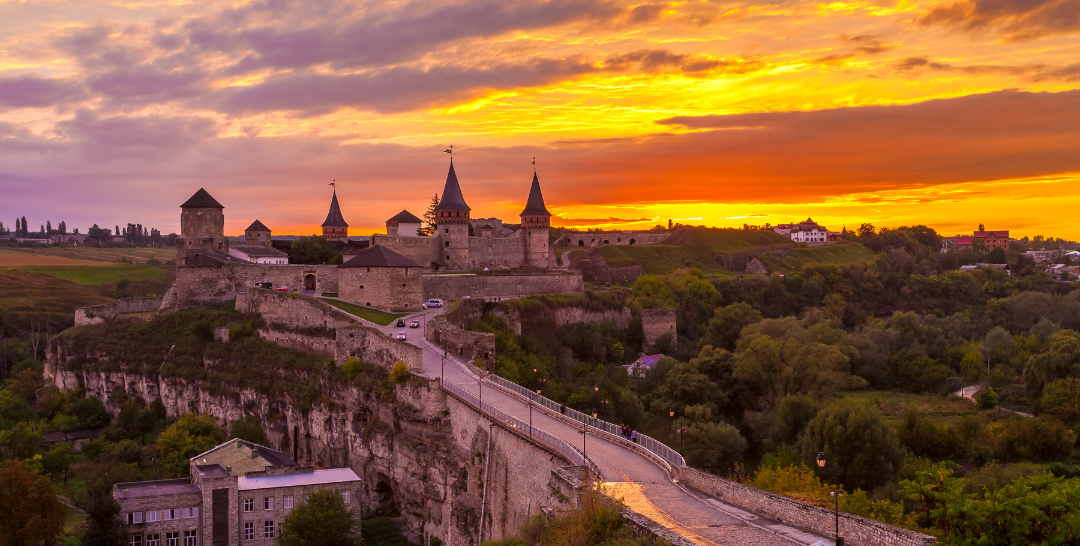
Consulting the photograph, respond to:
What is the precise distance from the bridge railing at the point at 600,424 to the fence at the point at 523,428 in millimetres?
1678

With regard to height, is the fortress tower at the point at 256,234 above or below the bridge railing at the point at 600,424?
above

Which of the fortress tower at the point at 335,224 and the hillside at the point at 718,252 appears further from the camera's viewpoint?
the hillside at the point at 718,252

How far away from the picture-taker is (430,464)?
120 feet

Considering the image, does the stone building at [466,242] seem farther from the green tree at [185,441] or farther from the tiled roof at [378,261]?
the green tree at [185,441]

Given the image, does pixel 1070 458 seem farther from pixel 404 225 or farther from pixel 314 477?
pixel 404 225

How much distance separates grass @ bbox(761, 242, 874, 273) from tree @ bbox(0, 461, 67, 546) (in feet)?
278

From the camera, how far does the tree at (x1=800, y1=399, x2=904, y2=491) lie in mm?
37281

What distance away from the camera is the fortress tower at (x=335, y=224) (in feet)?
269

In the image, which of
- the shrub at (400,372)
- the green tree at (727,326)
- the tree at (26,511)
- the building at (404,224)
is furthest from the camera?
the building at (404,224)

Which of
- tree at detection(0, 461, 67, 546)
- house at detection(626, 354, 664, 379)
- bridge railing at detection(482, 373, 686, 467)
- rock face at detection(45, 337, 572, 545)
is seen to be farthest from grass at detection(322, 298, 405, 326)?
tree at detection(0, 461, 67, 546)

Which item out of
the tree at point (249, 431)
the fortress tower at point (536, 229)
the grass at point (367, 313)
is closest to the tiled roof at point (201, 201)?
the grass at point (367, 313)

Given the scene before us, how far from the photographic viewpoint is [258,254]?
230 feet

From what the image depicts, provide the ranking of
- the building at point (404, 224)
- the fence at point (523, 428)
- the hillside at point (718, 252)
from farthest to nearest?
1. the hillside at point (718, 252)
2. the building at point (404, 224)
3. the fence at point (523, 428)

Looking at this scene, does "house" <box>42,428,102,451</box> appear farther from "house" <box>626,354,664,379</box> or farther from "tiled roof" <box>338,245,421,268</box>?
"house" <box>626,354,664,379</box>
